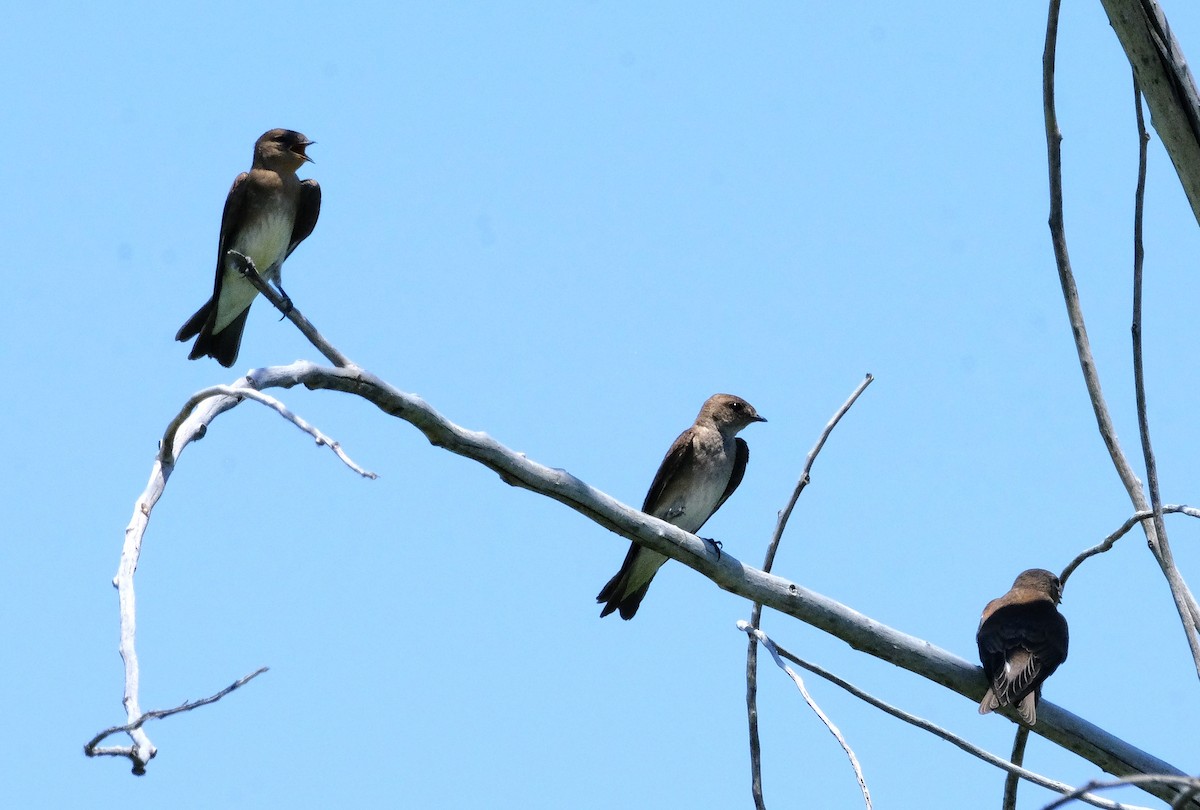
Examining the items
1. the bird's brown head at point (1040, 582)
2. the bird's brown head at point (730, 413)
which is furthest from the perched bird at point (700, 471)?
the bird's brown head at point (1040, 582)

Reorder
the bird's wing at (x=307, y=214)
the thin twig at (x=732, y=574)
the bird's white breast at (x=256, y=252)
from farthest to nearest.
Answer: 1. the bird's wing at (x=307, y=214)
2. the bird's white breast at (x=256, y=252)
3. the thin twig at (x=732, y=574)

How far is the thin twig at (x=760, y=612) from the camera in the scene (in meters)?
4.61

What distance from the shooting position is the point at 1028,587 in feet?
25.0

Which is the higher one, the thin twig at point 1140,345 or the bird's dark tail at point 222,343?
the bird's dark tail at point 222,343

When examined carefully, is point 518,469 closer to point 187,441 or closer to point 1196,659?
point 187,441

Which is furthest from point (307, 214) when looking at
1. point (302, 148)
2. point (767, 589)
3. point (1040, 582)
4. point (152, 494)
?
point (152, 494)

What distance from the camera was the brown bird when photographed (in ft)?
17.9

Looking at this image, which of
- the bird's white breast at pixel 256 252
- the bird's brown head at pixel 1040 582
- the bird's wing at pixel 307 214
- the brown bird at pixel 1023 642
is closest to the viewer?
the brown bird at pixel 1023 642

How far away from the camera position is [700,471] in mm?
8750

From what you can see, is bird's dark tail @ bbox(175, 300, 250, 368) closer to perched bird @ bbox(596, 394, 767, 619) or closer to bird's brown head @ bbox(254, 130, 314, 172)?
bird's brown head @ bbox(254, 130, 314, 172)

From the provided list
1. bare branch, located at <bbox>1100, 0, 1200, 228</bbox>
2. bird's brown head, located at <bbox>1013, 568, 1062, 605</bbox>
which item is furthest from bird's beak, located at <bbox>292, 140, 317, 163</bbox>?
bare branch, located at <bbox>1100, 0, 1200, 228</bbox>

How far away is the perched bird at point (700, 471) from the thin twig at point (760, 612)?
3.10 meters

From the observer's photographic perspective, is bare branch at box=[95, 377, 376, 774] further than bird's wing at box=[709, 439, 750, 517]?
No

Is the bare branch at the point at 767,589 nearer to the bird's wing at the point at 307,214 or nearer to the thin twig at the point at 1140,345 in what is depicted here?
the thin twig at the point at 1140,345
